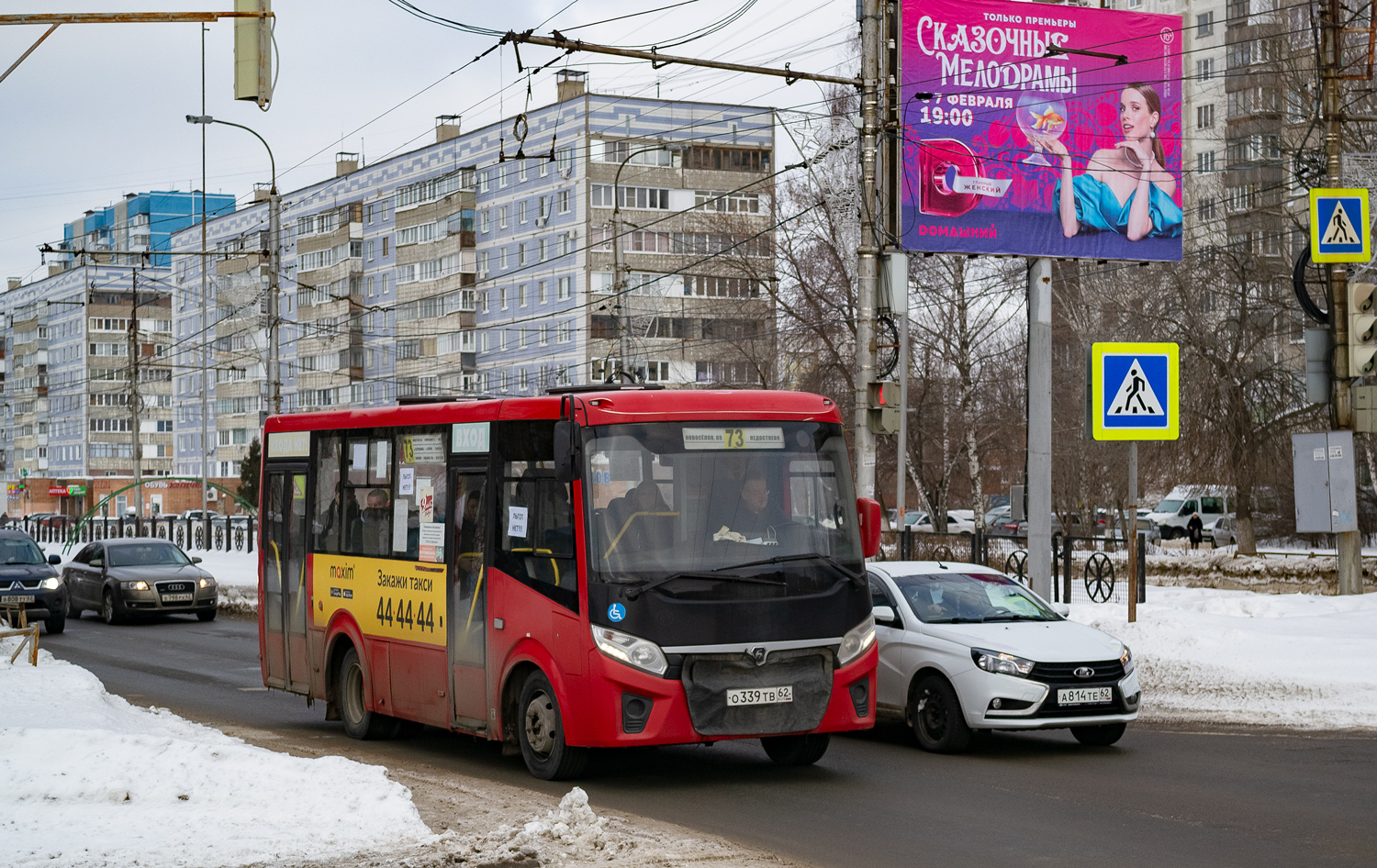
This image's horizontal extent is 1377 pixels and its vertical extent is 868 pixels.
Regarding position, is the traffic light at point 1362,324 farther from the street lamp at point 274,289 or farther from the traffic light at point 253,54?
the street lamp at point 274,289

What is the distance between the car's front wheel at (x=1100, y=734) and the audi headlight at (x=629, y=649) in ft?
13.1

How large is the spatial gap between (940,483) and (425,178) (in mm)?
43206

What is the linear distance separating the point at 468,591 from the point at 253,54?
404cm

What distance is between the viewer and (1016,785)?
421 inches

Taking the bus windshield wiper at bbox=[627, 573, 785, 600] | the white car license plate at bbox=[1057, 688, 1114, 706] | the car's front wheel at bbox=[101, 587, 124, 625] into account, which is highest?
the bus windshield wiper at bbox=[627, 573, 785, 600]

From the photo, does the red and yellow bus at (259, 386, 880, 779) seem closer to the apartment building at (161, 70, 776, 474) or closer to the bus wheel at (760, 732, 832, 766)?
the bus wheel at (760, 732, 832, 766)

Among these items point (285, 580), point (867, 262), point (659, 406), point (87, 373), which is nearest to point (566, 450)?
point (659, 406)

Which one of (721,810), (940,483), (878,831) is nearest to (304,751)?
(721,810)

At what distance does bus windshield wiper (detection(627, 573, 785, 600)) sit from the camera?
10.3 meters

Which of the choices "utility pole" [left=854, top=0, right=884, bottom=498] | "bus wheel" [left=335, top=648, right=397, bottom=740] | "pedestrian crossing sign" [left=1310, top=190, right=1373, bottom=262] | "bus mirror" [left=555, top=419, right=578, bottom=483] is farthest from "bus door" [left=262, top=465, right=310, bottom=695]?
"pedestrian crossing sign" [left=1310, top=190, right=1373, bottom=262]

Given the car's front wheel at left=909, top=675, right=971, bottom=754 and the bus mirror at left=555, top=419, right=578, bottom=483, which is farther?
the car's front wheel at left=909, top=675, right=971, bottom=754

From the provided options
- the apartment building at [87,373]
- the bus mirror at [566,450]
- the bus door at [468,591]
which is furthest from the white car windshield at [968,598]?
the apartment building at [87,373]

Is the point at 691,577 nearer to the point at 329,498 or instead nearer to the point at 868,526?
the point at 868,526

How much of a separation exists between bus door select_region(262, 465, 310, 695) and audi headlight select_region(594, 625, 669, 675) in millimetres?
5178
